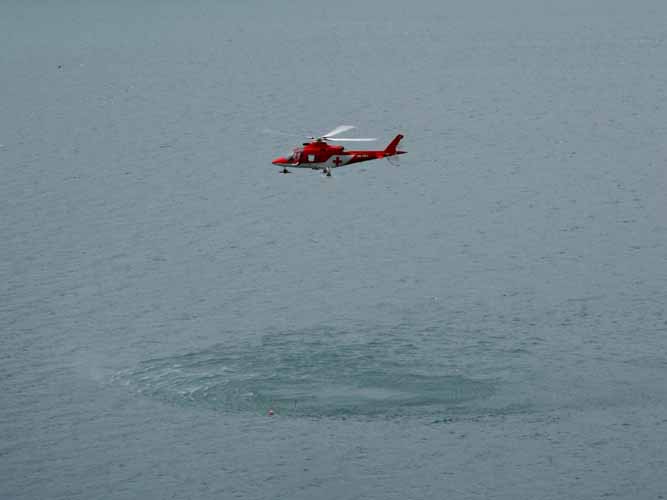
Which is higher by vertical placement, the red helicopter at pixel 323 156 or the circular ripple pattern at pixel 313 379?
the red helicopter at pixel 323 156

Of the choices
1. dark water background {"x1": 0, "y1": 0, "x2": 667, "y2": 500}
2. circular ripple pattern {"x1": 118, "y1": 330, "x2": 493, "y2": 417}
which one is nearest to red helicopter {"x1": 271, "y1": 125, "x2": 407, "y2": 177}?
circular ripple pattern {"x1": 118, "y1": 330, "x2": 493, "y2": 417}

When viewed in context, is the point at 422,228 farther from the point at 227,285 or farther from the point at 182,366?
the point at 182,366

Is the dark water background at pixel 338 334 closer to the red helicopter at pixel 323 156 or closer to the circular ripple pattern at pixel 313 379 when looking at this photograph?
the circular ripple pattern at pixel 313 379

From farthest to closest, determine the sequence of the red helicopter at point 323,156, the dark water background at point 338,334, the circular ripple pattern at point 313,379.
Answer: the circular ripple pattern at point 313,379 < the red helicopter at point 323,156 < the dark water background at point 338,334

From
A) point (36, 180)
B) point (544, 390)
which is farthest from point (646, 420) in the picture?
point (36, 180)

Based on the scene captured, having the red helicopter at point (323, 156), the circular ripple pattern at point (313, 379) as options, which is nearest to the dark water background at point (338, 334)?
the circular ripple pattern at point (313, 379)

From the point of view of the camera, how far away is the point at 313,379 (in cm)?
11062

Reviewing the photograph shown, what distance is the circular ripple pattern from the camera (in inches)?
4186

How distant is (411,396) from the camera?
107 metres

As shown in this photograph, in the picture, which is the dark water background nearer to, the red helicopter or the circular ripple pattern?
the circular ripple pattern

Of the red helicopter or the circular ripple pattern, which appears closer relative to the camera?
the red helicopter

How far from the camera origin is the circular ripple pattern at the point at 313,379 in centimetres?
10631

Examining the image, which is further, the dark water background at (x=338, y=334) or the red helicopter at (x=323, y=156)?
the red helicopter at (x=323, y=156)

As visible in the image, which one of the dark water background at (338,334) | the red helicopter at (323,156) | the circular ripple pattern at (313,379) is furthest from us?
the circular ripple pattern at (313,379)
